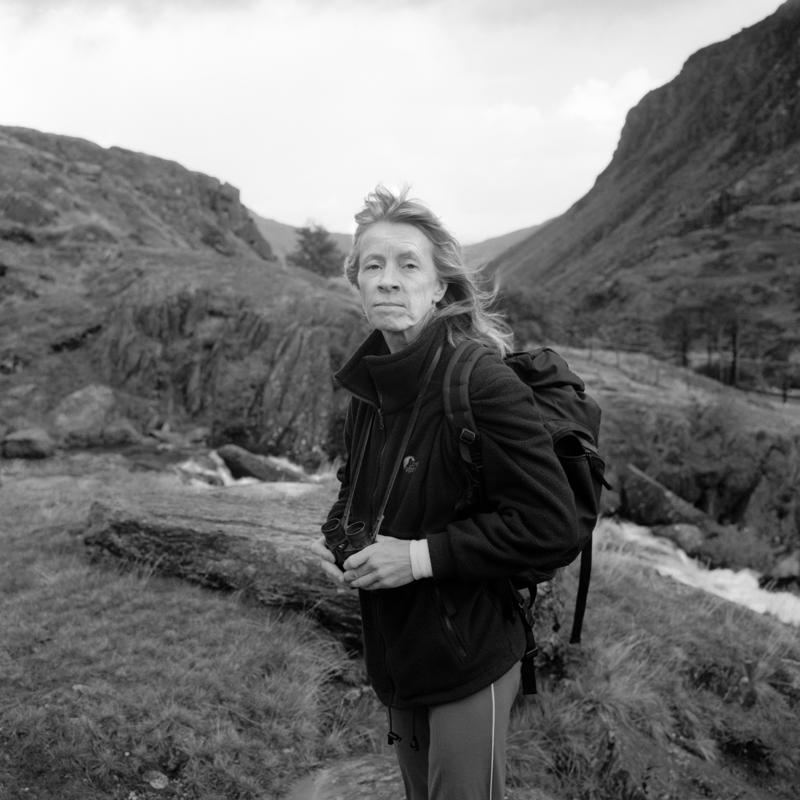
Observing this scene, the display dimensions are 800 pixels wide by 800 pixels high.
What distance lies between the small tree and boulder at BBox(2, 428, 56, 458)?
31.7 metres

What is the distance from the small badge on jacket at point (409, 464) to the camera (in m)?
2.17

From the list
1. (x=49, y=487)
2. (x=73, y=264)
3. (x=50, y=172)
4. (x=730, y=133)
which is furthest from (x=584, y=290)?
(x=49, y=487)

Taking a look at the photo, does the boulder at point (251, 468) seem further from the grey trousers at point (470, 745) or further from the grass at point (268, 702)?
the grey trousers at point (470, 745)

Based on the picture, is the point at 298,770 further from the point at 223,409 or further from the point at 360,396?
the point at 223,409

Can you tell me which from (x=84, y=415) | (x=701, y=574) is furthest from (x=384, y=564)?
(x=84, y=415)

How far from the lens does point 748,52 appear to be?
6378 inches

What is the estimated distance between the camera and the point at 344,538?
97.2 inches

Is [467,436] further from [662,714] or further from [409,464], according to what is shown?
[662,714]

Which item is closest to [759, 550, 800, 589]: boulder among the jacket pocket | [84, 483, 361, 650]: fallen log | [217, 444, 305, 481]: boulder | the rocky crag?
[217, 444, 305, 481]: boulder

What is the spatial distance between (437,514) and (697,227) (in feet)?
431

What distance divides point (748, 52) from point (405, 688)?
204 m

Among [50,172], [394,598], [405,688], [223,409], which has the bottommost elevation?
[223,409]

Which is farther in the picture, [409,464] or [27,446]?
[27,446]

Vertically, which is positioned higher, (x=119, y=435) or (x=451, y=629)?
(x=451, y=629)
